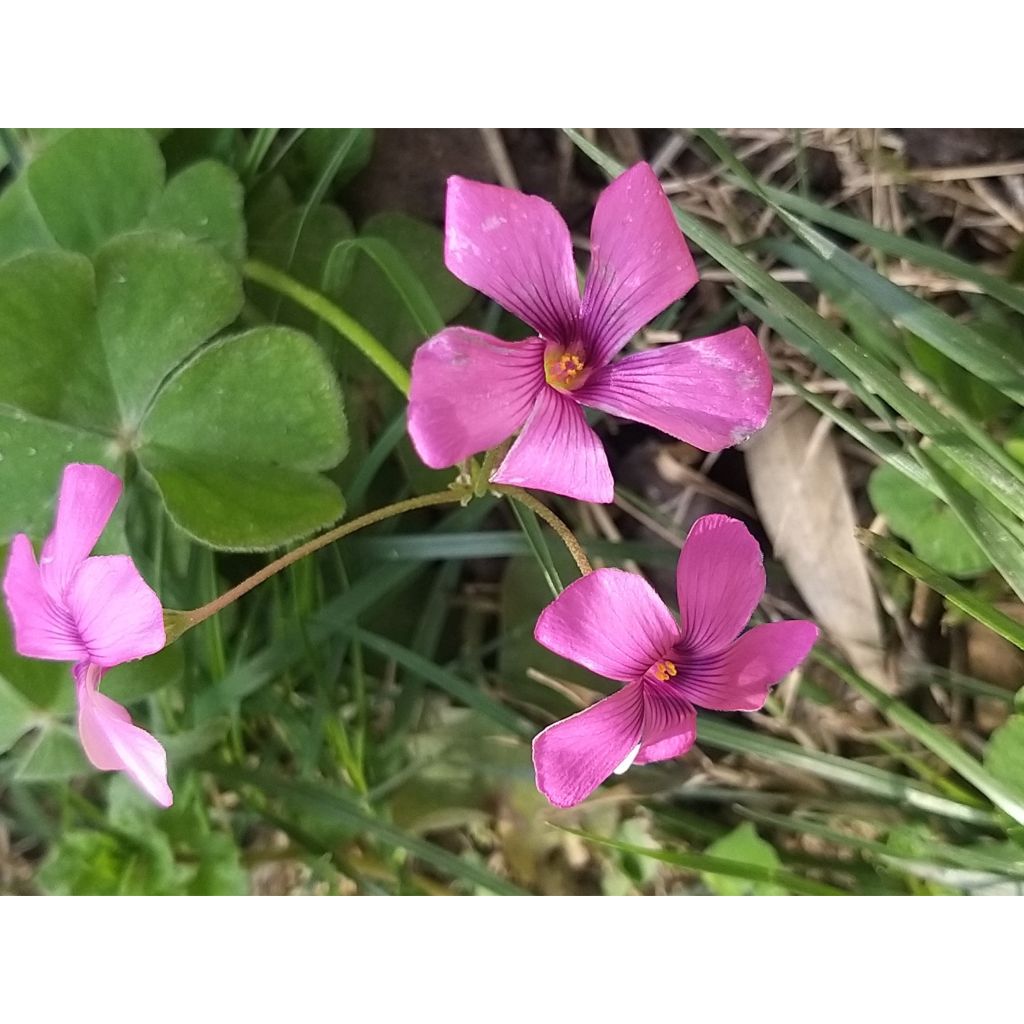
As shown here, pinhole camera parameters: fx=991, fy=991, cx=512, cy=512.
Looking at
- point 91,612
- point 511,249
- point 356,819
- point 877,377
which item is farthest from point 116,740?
point 877,377

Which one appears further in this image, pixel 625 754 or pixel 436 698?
pixel 436 698

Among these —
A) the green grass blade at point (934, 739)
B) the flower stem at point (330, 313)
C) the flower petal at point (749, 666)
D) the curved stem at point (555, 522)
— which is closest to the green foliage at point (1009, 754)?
the green grass blade at point (934, 739)

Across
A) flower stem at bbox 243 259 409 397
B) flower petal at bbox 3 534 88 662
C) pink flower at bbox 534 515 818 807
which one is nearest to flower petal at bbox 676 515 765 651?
pink flower at bbox 534 515 818 807

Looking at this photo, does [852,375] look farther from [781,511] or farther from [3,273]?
[3,273]

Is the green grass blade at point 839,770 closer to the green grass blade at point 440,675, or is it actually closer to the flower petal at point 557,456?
the green grass blade at point 440,675

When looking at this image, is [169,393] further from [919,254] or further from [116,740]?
[919,254]

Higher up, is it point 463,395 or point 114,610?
point 463,395
